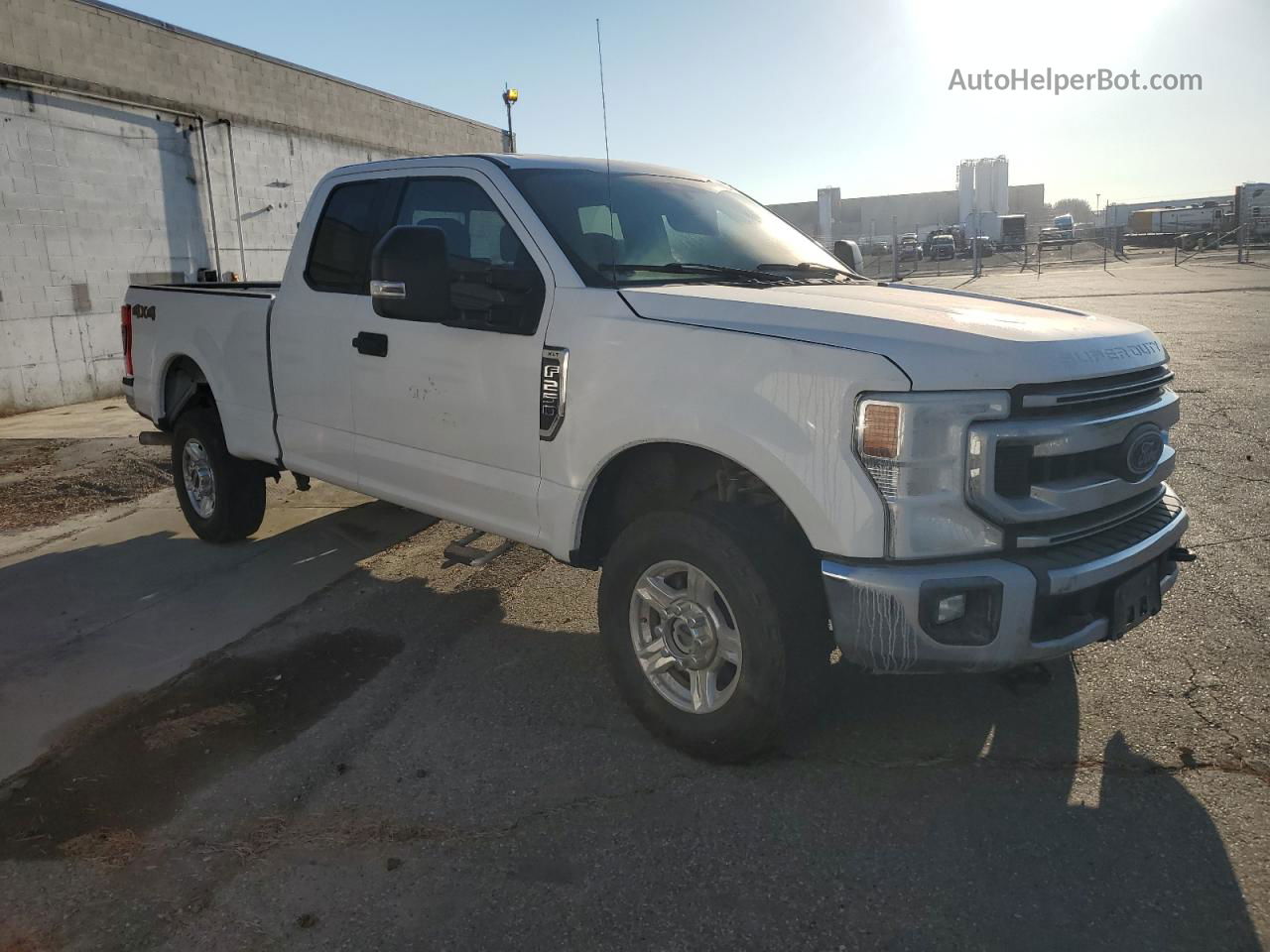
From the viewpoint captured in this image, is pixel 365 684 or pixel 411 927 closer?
pixel 411 927

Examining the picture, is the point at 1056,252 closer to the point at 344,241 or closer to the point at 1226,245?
the point at 1226,245

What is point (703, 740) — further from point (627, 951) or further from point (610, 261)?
point (610, 261)

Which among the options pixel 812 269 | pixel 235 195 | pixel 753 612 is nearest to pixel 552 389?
pixel 753 612

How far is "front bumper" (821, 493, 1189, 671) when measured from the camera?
2727 millimetres

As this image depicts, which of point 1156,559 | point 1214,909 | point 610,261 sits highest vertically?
point 610,261

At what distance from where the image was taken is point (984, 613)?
2760 millimetres

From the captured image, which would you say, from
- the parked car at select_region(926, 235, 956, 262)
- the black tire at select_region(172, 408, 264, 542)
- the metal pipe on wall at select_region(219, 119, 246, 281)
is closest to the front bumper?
the black tire at select_region(172, 408, 264, 542)

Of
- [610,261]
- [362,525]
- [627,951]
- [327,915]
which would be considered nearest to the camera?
[627,951]

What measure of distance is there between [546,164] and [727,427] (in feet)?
6.04

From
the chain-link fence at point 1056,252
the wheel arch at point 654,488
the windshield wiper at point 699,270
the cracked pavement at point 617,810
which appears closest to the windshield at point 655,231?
the windshield wiper at point 699,270

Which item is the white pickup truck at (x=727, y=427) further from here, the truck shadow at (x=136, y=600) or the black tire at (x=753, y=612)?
the truck shadow at (x=136, y=600)

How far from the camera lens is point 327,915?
260 cm

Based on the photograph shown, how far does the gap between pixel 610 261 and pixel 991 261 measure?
4495 cm

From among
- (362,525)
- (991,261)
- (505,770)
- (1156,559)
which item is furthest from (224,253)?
(991,261)
